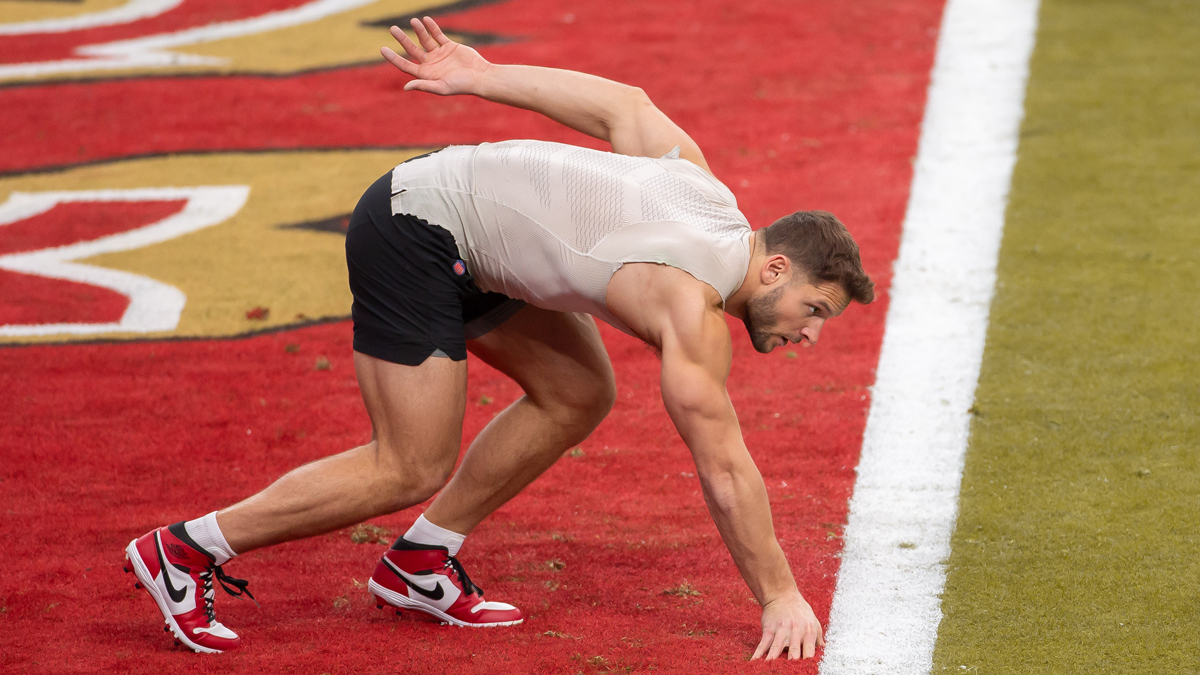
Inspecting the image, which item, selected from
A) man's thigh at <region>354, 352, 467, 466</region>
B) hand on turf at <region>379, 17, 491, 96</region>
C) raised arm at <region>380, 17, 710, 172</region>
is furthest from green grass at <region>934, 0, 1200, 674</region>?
hand on turf at <region>379, 17, 491, 96</region>

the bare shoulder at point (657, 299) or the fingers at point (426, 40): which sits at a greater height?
the fingers at point (426, 40)

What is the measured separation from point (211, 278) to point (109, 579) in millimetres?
2817

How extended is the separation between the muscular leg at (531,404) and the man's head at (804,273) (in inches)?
21.4

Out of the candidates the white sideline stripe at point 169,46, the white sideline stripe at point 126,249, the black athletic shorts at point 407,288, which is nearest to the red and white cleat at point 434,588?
the black athletic shorts at point 407,288

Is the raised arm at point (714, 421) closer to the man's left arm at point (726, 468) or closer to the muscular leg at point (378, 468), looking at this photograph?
the man's left arm at point (726, 468)

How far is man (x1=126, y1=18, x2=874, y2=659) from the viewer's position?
9.25ft

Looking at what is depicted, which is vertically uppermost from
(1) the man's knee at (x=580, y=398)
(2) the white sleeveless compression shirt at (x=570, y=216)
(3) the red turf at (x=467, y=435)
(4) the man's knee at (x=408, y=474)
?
(2) the white sleeveless compression shirt at (x=570, y=216)

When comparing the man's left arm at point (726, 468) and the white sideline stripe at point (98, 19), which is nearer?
the man's left arm at point (726, 468)

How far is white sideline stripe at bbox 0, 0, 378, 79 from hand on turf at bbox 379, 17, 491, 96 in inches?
254

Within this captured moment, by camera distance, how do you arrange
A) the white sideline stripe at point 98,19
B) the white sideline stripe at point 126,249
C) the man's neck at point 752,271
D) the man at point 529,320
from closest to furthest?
the man at point 529,320 < the man's neck at point 752,271 < the white sideline stripe at point 126,249 < the white sideline stripe at point 98,19

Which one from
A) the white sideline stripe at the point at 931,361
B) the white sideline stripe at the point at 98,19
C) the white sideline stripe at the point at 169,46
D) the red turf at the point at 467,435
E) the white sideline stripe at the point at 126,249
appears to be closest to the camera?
the red turf at the point at 467,435

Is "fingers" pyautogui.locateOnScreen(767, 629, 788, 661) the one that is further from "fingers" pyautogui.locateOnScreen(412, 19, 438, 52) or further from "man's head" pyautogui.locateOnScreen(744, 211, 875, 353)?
Result: "fingers" pyautogui.locateOnScreen(412, 19, 438, 52)

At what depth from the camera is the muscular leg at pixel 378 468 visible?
300 centimetres

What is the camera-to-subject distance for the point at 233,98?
8.61 meters
